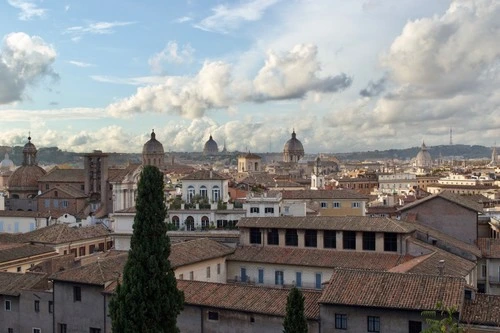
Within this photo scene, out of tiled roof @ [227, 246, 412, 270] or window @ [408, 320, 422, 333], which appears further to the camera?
tiled roof @ [227, 246, 412, 270]

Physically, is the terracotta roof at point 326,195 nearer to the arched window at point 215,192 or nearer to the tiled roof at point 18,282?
the arched window at point 215,192

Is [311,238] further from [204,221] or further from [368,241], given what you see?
[204,221]

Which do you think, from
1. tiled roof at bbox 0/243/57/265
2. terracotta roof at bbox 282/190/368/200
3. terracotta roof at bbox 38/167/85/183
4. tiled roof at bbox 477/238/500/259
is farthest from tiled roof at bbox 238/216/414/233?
terracotta roof at bbox 38/167/85/183

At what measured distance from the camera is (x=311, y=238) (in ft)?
126

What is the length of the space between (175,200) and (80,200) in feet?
84.7

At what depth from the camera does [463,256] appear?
120 ft

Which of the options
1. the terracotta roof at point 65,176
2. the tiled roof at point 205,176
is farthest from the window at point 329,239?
the terracotta roof at point 65,176

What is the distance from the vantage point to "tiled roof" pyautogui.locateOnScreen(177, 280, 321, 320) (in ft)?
86.5

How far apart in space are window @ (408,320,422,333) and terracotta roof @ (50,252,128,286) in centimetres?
1411

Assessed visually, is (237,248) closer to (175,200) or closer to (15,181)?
(175,200)

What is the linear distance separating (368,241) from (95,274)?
1591cm

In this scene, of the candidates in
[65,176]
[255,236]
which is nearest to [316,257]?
[255,236]

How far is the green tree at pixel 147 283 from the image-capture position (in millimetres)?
23234

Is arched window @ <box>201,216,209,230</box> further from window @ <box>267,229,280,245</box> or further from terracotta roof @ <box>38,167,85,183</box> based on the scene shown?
terracotta roof @ <box>38,167,85,183</box>
